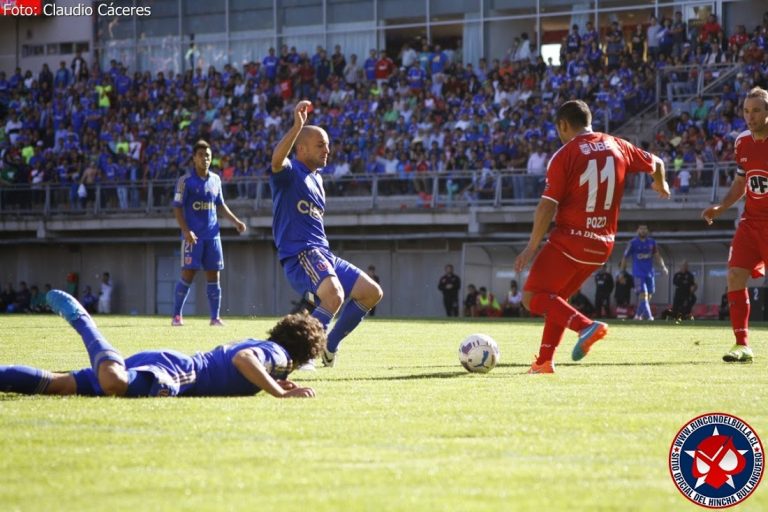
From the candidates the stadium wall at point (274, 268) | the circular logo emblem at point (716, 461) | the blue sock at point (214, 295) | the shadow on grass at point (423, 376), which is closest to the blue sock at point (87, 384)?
the shadow on grass at point (423, 376)

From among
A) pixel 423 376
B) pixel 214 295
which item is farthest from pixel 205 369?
pixel 214 295

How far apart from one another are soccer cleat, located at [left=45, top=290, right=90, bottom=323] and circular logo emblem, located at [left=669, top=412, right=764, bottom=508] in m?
3.84

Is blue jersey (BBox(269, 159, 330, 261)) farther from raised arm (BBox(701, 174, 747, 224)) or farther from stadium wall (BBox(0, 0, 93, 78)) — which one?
stadium wall (BBox(0, 0, 93, 78))

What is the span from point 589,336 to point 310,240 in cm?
265

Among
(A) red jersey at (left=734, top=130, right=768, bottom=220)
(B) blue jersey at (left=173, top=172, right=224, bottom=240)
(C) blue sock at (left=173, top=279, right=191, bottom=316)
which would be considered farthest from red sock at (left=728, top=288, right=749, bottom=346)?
(C) blue sock at (left=173, top=279, right=191, bottom=316)

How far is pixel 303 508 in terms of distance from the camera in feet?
15.5

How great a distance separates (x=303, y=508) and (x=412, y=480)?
2.25 ft

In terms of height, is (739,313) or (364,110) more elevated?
(364,110)

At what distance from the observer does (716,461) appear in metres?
5.65

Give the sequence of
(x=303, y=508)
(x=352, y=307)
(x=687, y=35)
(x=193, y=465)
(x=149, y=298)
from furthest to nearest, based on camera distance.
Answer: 1. (x=149, y=298)
2. (x=687, y=35)
3. (x=352, y=307)
4. (x=193, y=465)
5. (x=303, y=508)

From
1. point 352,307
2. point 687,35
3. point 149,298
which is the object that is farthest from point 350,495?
point 149,298

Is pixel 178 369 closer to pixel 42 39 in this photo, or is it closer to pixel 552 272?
pixel 552 272

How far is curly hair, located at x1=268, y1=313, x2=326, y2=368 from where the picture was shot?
27.7 feet

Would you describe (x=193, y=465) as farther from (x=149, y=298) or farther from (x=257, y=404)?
(x=149, y=298)
